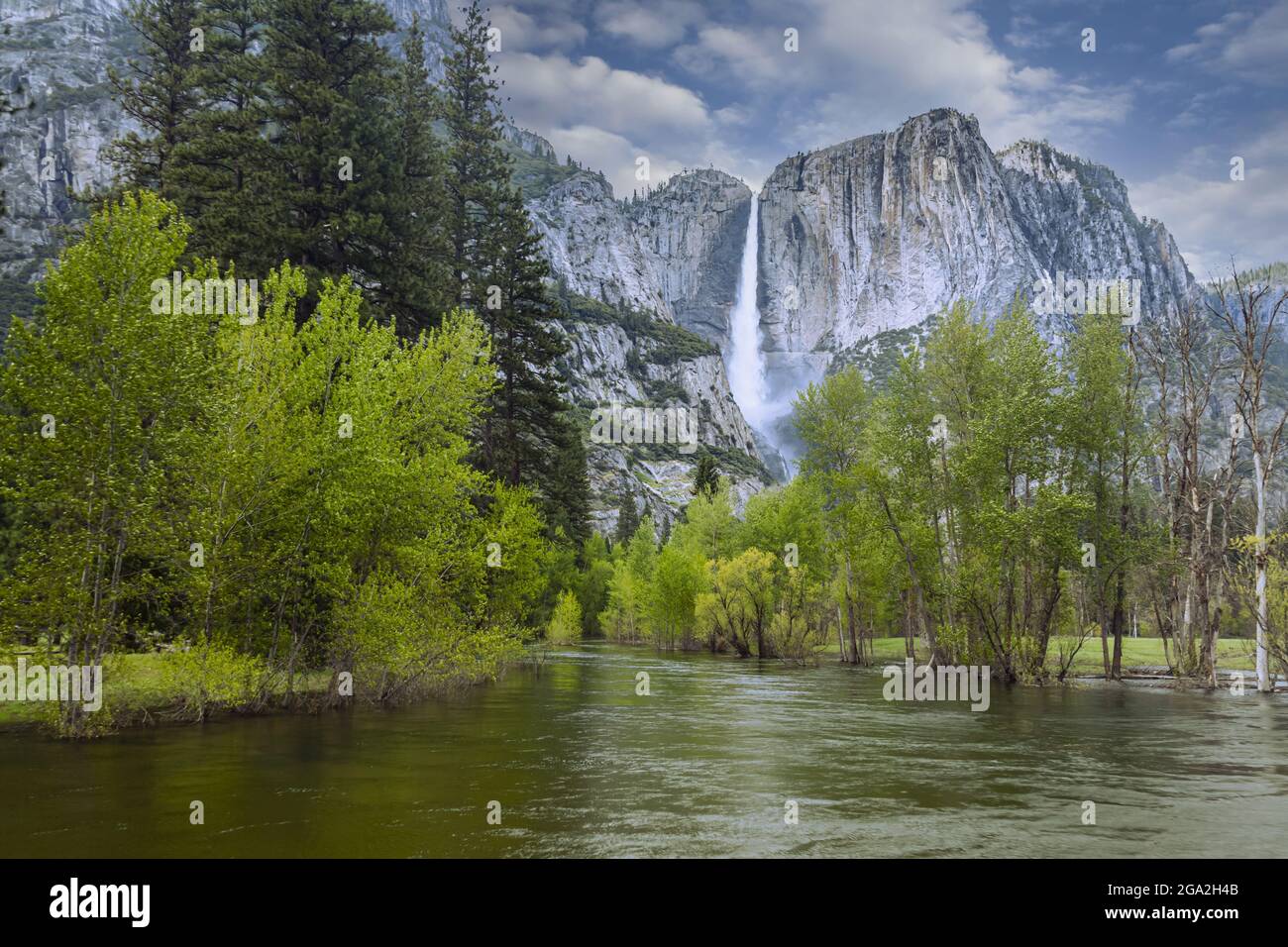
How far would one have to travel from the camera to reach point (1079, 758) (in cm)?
1998

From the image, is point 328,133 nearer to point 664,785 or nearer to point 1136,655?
point 664,785

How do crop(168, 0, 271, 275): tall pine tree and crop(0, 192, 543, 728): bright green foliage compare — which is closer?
crop(0, 192, 543, 728): bright green foliage

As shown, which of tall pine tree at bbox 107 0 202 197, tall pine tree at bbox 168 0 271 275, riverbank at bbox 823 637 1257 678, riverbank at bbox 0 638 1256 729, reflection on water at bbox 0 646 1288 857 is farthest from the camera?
riverbank at bbox 823 637 1257 678

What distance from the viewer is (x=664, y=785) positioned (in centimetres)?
1683

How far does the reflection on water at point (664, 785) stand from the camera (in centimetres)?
1226

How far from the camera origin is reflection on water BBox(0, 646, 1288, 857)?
12.3 meters

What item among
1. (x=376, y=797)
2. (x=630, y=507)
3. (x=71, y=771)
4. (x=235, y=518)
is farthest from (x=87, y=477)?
(x=630, y=507)

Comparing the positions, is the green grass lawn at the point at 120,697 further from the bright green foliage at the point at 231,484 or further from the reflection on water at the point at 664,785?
the reflection on water at the point at 664,785

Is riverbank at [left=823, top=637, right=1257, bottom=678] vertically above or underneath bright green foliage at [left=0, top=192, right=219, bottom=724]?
underneath

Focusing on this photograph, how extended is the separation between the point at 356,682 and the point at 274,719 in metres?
5.58

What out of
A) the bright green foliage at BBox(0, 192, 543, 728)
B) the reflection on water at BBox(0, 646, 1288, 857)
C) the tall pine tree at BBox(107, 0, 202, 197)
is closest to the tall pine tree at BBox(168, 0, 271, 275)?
the tall pine tree at BBox(107, 0, 202, 197)

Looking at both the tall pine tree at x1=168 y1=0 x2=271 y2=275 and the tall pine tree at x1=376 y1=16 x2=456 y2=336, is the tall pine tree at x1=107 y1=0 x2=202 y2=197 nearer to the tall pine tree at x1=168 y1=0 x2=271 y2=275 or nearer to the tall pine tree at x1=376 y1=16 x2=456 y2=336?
the tall pine tree at x1=168 y1=0 x2=271 y2=275

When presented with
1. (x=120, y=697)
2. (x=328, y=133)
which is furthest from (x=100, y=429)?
(x=328, y=133)

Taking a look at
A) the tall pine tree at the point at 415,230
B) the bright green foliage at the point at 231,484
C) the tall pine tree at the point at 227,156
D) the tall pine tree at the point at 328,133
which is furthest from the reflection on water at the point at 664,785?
the tall pine tree at the point at 328,133
